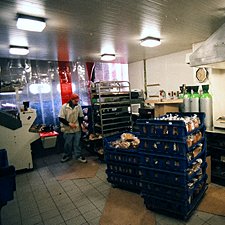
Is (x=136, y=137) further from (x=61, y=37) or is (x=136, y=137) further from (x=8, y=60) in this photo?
(x=8, y=60)

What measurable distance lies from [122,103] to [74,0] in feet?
10.1

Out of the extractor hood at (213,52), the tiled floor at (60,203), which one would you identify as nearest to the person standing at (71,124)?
the tiled floor at (60,203)

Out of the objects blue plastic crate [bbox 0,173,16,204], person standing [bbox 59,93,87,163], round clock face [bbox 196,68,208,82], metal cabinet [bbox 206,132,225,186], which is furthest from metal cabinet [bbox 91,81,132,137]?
blue plastic crate [bbox 0,173,16,204]

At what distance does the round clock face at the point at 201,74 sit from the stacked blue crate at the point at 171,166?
165 centimetres

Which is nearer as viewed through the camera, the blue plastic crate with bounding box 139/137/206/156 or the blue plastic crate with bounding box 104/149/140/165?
the blue plastic crate with bounding box 139/137/206/156

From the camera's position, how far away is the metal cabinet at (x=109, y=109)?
4.54 meters

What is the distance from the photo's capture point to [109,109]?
464cm

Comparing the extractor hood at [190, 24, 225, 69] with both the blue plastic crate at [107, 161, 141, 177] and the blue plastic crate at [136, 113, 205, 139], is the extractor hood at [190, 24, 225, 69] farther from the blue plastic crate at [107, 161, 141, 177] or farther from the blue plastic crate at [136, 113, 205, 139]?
the blue plastic crate at [107, 161, 141, 177]

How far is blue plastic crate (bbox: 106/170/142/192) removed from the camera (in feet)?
9.60

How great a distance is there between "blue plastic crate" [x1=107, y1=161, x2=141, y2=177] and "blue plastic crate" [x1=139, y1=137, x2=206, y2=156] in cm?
56

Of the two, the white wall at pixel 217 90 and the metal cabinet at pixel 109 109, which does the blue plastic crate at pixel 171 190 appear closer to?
the white wall at pixel 217 90

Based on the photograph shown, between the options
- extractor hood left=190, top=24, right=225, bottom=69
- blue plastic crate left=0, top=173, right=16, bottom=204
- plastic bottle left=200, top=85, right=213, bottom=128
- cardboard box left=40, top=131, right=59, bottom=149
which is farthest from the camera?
cardboard box left=40, top=131, right=59, bottom=149

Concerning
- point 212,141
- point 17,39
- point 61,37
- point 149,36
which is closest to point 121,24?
point 149,36

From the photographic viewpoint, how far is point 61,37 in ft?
10.1
